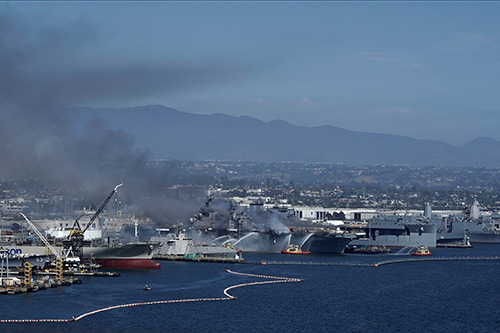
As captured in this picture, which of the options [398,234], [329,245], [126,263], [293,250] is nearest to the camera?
[126,263]

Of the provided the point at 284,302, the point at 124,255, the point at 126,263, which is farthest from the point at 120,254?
the point at 284,302

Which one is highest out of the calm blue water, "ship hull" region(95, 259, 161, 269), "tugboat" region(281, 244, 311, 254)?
"tugboat" region(281, 244, 311, 254)

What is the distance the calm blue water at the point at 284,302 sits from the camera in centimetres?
4319

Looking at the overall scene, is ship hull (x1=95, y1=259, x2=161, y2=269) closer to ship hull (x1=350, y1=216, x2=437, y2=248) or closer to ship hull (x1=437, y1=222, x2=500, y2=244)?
ship hull (x1=350, y1=216, x2=437, y2=248)

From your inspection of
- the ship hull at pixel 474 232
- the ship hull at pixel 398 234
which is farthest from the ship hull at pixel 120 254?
the ship hull at pixel 474 232

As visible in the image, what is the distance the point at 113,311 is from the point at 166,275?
16.6 meters

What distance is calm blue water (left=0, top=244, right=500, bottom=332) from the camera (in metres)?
43.2

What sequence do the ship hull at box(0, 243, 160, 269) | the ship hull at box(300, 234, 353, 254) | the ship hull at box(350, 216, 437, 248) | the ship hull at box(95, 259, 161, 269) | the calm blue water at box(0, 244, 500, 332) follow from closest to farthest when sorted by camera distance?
1. the calm blue water at box(0, 244, 500, 332)
2. the ship hull at box(95, 259, 161, 269)
3. the ship hull at box(0, 243, 160, 269)
4. the ship hull at box(300, 234, 353, 254)
5. the ship hull at box(350, 216, 437, 248)

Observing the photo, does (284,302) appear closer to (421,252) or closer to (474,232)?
(421,252)

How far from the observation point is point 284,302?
50.1 meters

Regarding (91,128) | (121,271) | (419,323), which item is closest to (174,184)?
(91,128)

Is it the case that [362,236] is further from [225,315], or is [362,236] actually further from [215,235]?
[225,315]

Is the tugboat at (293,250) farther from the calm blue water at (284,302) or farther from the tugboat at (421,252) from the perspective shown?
the calm blue water at (284,302)

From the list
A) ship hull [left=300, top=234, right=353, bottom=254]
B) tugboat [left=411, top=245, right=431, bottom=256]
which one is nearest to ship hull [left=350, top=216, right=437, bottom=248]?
tugboat [left=411, top=245, right=431, bottom=256]
